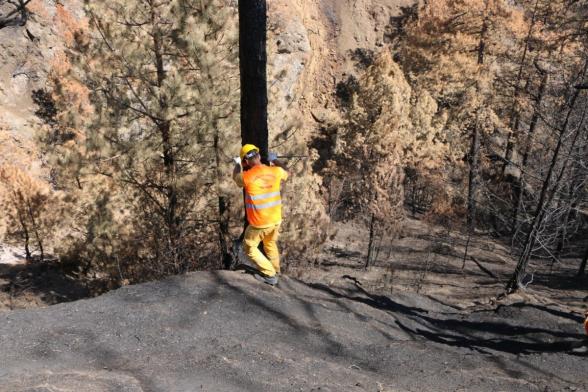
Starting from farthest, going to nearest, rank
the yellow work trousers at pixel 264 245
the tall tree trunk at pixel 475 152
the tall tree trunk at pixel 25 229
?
the tall tree trunk at pixel 475 152 < the tall tree trunk at pixel 25 229 < the yellow work trousers at pixel 264 245

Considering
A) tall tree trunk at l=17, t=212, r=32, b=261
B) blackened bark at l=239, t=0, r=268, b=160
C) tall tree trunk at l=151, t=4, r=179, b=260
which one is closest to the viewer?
blackened bark at l=239, t=0, r=268, b=160

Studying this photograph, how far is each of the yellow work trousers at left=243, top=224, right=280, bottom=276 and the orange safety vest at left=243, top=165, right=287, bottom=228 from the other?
0.40 ft

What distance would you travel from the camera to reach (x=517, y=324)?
6.56 meters

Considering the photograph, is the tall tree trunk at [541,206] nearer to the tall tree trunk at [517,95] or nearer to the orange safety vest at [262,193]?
the orange safety vest at [262,193]

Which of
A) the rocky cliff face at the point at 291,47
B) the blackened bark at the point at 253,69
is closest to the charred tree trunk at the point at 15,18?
the blackened bark at the point at 253,69

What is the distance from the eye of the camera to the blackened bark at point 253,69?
513cm

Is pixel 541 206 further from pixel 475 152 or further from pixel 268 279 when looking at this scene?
pixel 475 152

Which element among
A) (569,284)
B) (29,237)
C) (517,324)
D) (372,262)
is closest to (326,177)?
(372,262)

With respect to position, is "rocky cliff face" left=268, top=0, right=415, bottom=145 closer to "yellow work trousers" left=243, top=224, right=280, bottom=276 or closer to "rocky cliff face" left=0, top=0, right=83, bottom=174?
"rocky cliff face" left=0, top=0, right=83, bottom=174

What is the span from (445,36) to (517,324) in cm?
1773

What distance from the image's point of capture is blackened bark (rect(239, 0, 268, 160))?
5.13 meters

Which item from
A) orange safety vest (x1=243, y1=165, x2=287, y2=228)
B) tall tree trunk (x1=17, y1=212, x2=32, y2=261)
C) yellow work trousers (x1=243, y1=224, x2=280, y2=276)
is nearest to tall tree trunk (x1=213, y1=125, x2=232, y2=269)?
yellow work trousers (x1=243, y1=224, x2=280, y2=276)

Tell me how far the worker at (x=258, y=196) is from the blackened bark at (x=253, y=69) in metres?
0.53

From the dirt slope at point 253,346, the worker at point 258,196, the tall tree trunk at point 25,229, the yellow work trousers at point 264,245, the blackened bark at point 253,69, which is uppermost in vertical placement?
the blackened bark at point 253,69
